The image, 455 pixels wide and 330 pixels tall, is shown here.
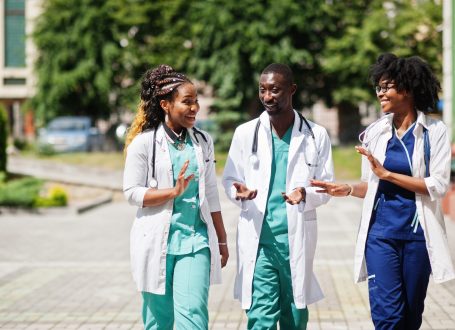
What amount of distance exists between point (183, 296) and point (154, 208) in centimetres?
50

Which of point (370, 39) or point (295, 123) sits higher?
point (370, 39)

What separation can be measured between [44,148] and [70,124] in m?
4.06

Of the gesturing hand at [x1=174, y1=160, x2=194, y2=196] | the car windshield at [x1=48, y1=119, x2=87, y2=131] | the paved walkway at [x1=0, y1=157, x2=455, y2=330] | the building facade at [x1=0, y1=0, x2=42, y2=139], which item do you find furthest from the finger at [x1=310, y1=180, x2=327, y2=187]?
the building facade at [x1=0, y1=0, x2=42, y2=139]

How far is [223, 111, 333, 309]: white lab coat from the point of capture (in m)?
4.92

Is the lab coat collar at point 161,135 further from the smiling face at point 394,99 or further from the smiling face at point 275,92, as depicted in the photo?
the smiling face at point 394,99

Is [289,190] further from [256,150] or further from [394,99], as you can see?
[394,99]

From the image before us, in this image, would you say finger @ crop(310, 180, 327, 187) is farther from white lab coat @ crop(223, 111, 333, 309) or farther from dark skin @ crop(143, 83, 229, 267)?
dark skin @ crop(143, 83, 229, 267)

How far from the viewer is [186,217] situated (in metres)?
4.71

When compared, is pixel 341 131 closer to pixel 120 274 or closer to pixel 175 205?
pixel 120 274

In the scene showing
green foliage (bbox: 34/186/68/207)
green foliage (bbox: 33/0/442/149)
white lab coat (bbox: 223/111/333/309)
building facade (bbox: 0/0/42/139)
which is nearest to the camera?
white lab coat (bbox: 223/111/333/309)

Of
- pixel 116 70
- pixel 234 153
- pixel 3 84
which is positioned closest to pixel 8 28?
pixel 3 84

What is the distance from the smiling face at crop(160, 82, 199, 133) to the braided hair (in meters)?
0.03

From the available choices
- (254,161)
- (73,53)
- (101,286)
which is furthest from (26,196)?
(73,53)

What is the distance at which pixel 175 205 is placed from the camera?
473 centimetres
